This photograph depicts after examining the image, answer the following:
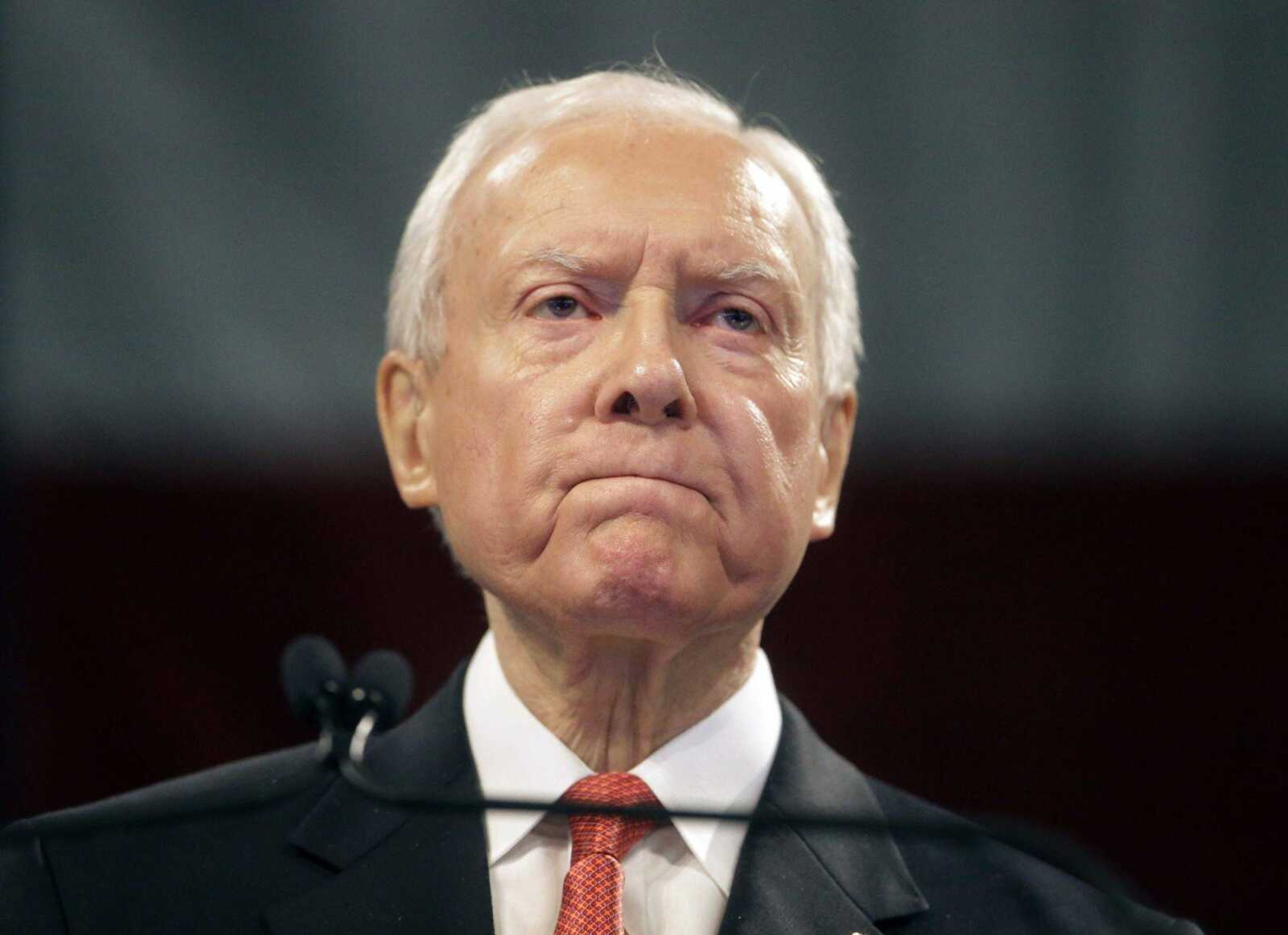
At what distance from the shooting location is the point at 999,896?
5.06 ft

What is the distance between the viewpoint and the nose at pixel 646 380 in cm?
146

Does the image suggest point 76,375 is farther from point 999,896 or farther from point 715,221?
point 999,896

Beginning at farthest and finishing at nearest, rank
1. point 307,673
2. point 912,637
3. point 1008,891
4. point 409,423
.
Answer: point 912,637, point 409,423, point 1008,891, point 307,673

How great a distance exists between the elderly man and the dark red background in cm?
61

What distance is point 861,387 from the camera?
2344mm

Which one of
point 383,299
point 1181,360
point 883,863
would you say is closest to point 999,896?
point 883,863

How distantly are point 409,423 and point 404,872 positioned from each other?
47cm

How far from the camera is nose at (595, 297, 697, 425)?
1.46 m

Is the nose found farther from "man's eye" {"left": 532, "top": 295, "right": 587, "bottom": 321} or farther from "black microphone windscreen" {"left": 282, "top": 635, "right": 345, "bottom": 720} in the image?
"black microphone windscreen" {"left": 282, "top": 635, "right": 345, "bottom": 720}

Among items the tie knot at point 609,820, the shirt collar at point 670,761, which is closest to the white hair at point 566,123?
the shirt collar at point 670,761

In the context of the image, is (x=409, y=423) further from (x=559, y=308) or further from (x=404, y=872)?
(x=404, y=872)

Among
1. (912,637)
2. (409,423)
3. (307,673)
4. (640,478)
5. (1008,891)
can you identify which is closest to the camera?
(307,673)

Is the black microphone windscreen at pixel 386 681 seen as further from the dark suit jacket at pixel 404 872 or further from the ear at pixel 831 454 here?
the ear at pixel 831 454

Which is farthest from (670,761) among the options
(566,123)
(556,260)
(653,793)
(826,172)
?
(826,172)
